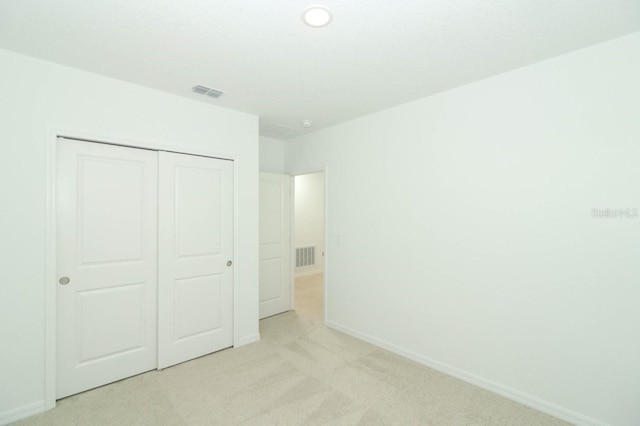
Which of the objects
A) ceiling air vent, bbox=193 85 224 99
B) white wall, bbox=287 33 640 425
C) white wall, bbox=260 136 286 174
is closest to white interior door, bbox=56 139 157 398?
ceiling air vent, bbox=193 85 224 99

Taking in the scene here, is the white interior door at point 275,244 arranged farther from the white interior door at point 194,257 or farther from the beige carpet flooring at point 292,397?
the beige carpet flooring at point 292,397

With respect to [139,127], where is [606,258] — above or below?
below

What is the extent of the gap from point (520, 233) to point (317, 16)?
2191 millimetres

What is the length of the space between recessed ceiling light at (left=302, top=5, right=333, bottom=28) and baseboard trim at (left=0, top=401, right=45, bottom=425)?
10.9 feet

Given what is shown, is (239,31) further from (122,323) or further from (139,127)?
(122,323)

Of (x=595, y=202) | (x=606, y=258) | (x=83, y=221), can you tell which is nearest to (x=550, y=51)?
(x=595, y=202)

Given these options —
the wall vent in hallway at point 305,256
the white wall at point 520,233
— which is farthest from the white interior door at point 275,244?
the wall vent in hallway at point 305,256

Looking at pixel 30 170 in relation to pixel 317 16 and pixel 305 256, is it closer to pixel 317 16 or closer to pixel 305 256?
pixel 317 16

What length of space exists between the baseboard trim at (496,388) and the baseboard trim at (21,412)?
293cm

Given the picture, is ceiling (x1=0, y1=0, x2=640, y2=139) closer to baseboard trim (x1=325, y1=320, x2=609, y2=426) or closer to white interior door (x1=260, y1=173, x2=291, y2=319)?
white interior door (x1=260, y1=173, x2=291, y2=319)

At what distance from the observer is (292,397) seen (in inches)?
93.0

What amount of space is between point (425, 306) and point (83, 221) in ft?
10.5

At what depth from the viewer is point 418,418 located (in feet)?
7.00

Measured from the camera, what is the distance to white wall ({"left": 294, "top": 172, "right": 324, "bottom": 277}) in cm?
692
